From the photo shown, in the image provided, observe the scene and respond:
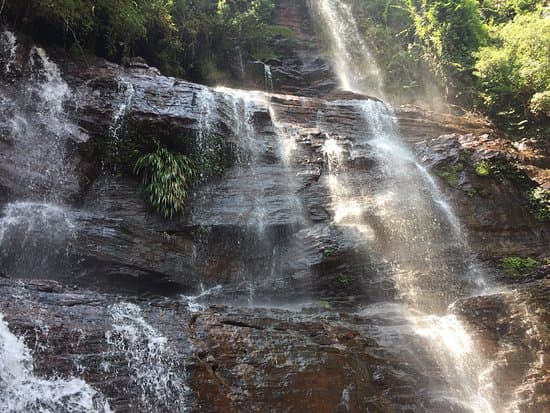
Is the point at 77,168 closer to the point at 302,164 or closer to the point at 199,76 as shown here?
the point at 302,164

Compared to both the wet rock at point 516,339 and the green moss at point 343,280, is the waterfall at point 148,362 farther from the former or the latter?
the wet rock at point 516,339

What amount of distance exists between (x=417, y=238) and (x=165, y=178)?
6.01m

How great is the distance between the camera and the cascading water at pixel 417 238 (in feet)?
28.1

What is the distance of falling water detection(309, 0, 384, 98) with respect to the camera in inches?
764

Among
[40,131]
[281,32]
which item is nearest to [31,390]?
[40,131]

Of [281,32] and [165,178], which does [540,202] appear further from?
[281,32]

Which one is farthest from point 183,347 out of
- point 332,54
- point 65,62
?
point 332,54

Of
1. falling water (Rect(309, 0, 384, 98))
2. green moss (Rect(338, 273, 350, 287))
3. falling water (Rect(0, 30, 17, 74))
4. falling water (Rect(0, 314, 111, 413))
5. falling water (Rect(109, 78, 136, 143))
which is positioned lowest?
falling water (Rect(0, 314, 111, 413))

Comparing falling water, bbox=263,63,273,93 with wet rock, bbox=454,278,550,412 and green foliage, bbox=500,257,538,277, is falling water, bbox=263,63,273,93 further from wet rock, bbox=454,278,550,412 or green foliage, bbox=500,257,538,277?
wet rock, bbox=454,278,550,412

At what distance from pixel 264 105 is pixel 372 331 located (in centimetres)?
765

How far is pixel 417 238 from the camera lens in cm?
1099

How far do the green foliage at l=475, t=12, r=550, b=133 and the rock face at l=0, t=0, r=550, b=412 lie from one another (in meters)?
2.02

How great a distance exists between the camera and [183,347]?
22.5ft

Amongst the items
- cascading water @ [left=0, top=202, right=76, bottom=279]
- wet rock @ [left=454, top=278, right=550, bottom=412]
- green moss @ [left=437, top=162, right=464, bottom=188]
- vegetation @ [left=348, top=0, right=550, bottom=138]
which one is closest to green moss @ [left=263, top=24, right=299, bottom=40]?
vegetation @ [left=348, top=0, right=550, bottom=138]
